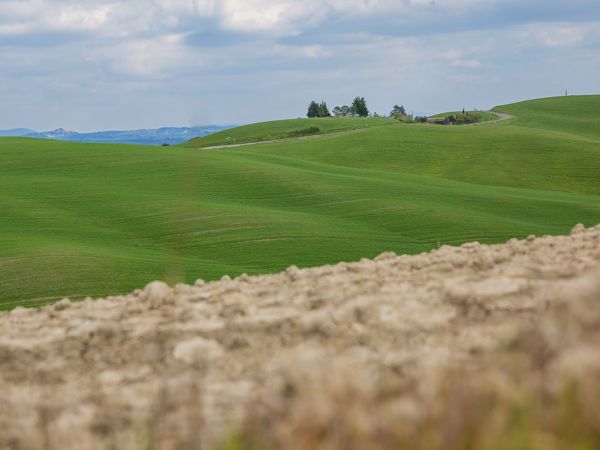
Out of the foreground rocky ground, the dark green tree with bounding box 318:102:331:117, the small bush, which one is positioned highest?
the dark green tree with bounding box 318:102:331:117

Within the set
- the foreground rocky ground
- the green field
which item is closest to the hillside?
the green field

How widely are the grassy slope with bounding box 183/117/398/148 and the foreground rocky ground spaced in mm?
87025

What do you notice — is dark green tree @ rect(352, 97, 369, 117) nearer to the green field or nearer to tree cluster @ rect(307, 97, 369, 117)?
tree cluster @ rect(307, 97, 369, 117)

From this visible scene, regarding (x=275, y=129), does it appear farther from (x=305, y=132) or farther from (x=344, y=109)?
(x=344, y=109)

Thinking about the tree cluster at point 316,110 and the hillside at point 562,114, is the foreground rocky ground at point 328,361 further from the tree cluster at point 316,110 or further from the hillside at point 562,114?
the tree cluster at point 316,110

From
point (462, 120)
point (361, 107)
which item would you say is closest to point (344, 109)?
point (361, 107)

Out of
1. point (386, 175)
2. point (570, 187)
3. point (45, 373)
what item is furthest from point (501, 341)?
point (570, 187)

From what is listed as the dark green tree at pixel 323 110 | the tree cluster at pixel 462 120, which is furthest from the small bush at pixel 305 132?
the dark green tree at pixel 323 110

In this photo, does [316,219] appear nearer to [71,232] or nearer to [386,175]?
[71,232]

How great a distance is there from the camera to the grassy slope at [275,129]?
96375 millimetres

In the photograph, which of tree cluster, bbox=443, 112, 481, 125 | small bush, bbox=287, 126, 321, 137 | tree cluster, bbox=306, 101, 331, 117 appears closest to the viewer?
small bush, bbox=287, 126, 321, 137

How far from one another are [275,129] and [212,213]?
263 ft

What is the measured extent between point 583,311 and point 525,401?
781 mm

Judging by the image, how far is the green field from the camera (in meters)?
19.2
